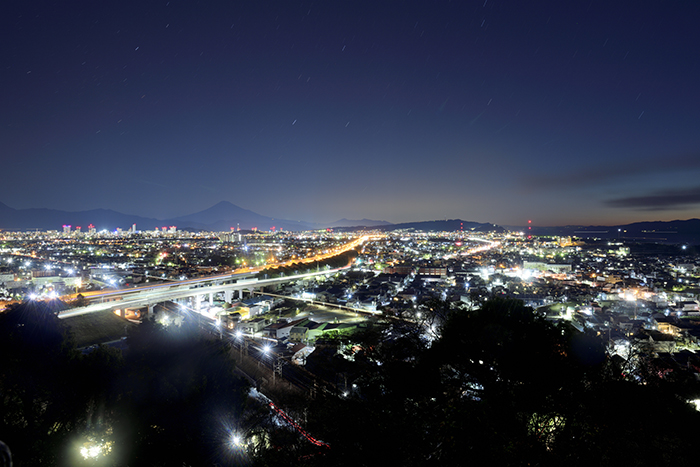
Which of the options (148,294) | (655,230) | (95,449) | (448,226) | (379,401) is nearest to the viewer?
(379,401)

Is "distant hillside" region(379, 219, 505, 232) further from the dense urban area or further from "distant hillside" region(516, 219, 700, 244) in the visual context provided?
the dense urban area

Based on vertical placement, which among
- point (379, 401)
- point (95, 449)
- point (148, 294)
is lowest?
point (148, 294)

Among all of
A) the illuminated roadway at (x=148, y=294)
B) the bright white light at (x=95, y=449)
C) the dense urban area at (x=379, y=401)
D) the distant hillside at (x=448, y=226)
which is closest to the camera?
the dense urban area at (x=379, y=401)

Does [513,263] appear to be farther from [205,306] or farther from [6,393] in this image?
[6,393]

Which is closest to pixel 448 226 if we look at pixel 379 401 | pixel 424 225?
pixel 424 225

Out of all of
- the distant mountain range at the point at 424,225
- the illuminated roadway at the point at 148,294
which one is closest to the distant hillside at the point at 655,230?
the distant mountain range at the point at 424,225

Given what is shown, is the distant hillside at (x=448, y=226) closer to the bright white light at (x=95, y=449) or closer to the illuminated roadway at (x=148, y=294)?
the illuminated roadway at (x=148, y=294)

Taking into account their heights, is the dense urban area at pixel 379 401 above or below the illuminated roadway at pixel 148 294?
above

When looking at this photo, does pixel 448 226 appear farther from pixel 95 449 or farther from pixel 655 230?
pixel 95 449

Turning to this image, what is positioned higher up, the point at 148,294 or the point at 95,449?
the point at 95,449

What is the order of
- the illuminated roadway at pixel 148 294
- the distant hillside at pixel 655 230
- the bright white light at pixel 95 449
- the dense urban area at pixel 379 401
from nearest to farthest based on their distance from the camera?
the dense urban area at pixel 379 401
the bright white light at pixel 95 449
the illuminated roadway at pixel 148 294
the distant hillside at pixel 655 230

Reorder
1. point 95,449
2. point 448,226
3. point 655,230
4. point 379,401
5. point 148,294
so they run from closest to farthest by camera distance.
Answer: point 379,401
point 95,449
point 148,294
point 655,230
point 448,226

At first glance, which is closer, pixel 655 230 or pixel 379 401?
pixel 379 401

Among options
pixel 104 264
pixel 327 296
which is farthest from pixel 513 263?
pixel 104 264
